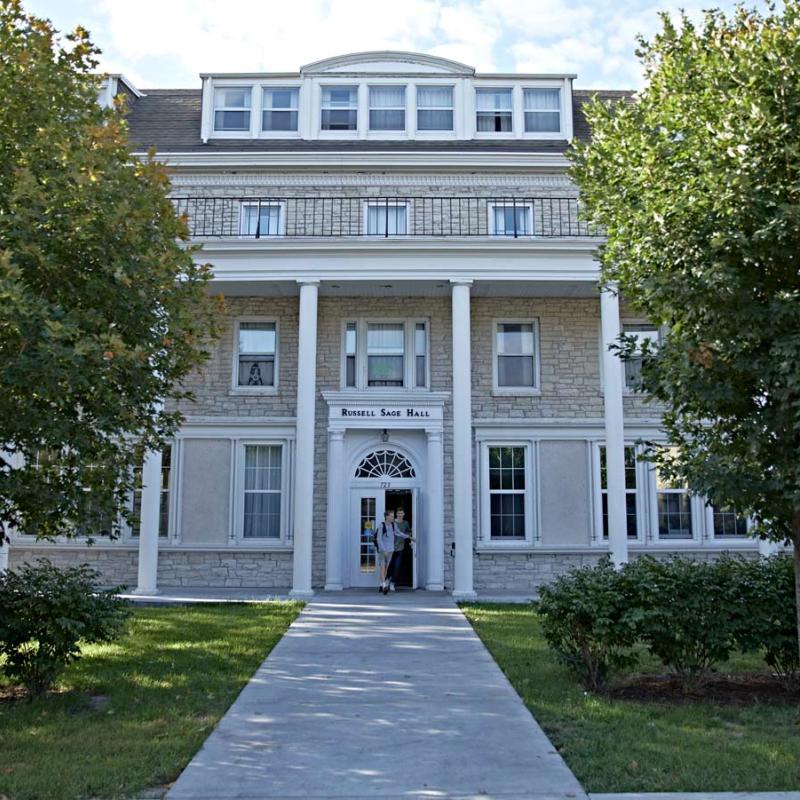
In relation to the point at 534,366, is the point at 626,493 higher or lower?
lower

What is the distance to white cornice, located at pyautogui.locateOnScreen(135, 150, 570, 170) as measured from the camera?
56.4 ft

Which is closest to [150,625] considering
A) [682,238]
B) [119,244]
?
[119,244]

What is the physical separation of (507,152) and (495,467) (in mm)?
6508

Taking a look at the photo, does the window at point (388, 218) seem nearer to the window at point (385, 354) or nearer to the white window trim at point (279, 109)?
the window at point (385, 354)

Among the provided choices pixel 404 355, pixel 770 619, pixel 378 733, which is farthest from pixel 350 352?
pixel 378 733

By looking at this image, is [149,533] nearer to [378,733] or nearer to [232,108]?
[378,733]

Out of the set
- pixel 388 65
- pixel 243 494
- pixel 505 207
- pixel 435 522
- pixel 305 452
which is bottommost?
pixel 435 522

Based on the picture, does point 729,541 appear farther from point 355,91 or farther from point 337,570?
point 355,91

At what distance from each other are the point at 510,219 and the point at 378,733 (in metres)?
13.2

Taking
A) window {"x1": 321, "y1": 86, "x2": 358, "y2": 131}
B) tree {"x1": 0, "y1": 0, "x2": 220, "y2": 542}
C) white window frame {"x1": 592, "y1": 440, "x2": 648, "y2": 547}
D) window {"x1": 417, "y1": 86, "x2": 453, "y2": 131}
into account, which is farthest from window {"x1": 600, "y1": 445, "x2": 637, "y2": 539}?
tree {"x1": 0, "y1": 0, "x2": 220, "y2": 542}

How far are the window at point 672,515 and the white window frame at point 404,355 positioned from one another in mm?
5220

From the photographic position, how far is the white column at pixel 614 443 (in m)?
14.3

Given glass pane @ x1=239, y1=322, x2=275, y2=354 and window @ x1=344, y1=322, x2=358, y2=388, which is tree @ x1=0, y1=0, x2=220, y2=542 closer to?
window @ x1=344, y1=322, x2=358, y2=388

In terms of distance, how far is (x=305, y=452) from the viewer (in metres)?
14.5
